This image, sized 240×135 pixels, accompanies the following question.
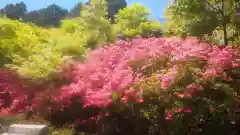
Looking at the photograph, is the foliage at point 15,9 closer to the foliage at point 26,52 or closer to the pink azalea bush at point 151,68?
the foliage at point 26,52

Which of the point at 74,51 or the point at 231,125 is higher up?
the point at 74,51

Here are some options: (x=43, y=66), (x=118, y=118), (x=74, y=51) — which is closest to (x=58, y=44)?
(x=74, y=51)

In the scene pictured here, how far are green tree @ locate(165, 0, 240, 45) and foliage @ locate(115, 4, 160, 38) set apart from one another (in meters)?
8.90

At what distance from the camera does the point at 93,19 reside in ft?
57.7

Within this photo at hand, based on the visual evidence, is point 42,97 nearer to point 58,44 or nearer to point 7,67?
point 58,44

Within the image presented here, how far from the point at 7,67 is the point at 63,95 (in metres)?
4.39

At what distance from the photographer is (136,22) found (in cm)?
2166

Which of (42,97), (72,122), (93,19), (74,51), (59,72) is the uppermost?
(93,19)

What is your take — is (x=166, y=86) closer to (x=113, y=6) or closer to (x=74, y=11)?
(x=113, y=6)

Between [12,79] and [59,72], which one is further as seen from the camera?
[12,79]

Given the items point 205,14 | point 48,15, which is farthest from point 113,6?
point 205,14

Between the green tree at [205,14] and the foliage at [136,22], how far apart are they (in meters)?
8.90

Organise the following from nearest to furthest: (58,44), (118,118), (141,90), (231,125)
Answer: (141,90)
(231,125)
(118,118)
(58,44)

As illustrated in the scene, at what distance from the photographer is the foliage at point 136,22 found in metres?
20.9
